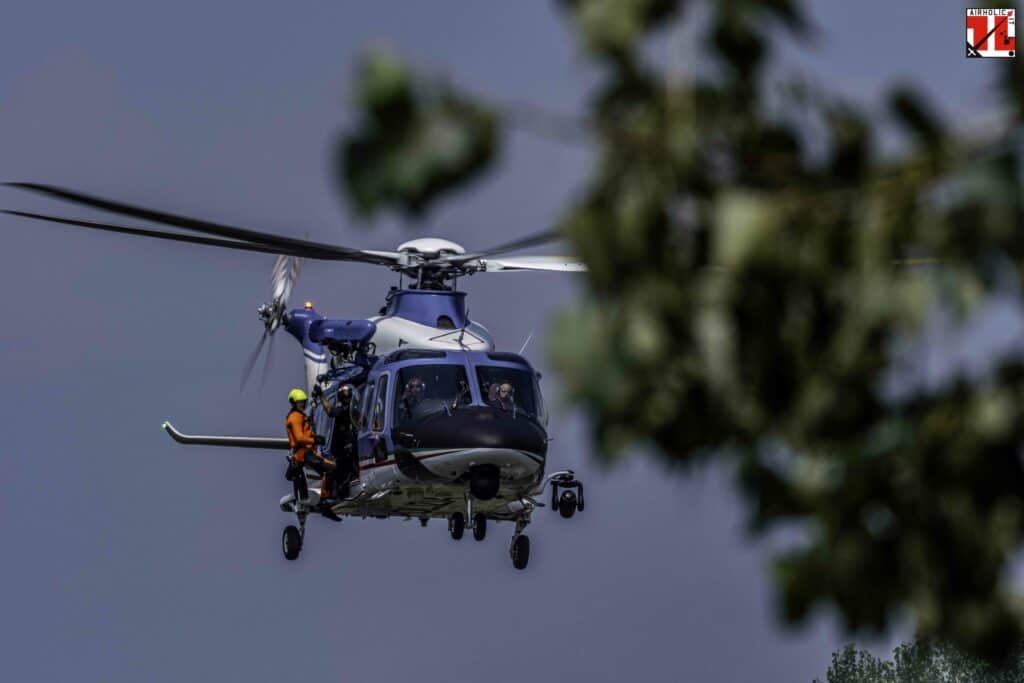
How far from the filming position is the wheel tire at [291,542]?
96.3 feet

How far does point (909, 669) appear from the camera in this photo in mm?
78812

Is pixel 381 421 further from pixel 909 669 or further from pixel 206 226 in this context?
pixel 909 669

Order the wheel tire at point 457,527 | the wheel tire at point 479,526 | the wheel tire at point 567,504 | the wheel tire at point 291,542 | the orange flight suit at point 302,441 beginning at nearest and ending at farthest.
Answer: the orange flight suit at point 302,441 < the wheel tire at point 567,504 < the wheel tire at point 457,527 < the wheel tire at point 479,526 < the wheel tire at point 291,542

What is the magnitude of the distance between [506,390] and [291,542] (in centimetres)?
603

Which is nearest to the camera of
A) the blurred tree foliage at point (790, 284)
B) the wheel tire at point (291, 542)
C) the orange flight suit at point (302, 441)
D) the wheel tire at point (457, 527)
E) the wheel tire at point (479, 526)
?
the blurred tree foliage at point (790, 284)

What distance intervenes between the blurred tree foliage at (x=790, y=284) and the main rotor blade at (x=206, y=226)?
10.6m

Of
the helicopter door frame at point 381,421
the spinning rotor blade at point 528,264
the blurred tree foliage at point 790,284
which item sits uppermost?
the spinning rotor blade at point 528,264

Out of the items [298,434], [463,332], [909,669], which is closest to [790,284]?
[463,332]

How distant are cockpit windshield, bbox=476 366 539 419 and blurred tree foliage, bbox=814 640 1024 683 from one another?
51737 millimetres

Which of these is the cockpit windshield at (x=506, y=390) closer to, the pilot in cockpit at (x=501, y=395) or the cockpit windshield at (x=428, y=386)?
the pilot in cockpit at (x=501, y=395)

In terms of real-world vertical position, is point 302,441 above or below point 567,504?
above

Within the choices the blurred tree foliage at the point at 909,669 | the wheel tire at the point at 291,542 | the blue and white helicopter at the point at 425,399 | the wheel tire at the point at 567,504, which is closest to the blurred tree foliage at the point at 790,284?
the blue and white helicopter at the point at 425,399

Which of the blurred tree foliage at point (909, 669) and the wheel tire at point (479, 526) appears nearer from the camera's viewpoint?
the wheel tire at point (479, 526)

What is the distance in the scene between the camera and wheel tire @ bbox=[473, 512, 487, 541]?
27.5 meters
